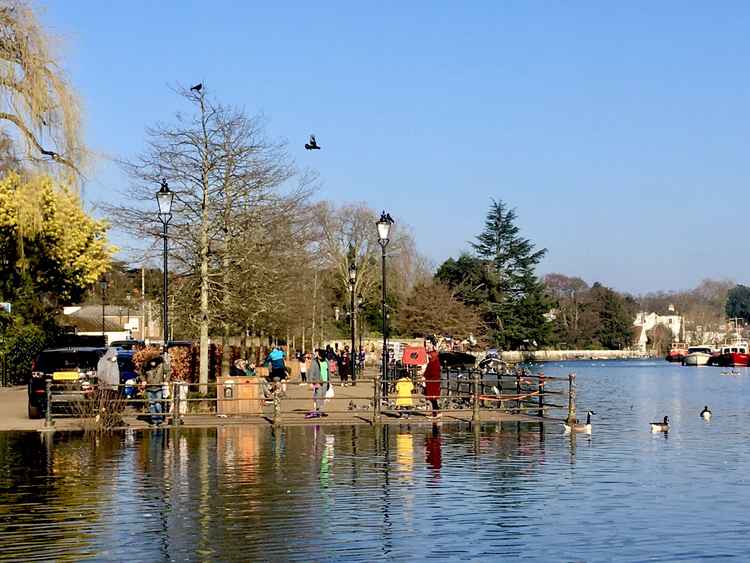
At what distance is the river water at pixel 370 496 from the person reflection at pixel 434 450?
0.06 meters

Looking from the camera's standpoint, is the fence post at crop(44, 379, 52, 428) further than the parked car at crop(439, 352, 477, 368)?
No

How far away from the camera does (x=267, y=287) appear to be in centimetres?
3953

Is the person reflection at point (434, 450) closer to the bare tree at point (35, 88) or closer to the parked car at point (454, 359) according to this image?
the bare tree at point (35, 88)

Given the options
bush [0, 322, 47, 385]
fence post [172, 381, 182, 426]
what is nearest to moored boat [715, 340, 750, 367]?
bush [0, 322, 47, 385]

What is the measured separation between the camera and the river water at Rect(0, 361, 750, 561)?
12.8 meters

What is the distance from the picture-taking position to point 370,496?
1673cm

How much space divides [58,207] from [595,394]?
28936mm

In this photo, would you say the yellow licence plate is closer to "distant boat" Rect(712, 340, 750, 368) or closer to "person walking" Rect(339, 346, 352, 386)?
"person walking" Rect(339, 346, 352, 386)

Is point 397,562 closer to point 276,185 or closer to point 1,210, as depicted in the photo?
point 276,185

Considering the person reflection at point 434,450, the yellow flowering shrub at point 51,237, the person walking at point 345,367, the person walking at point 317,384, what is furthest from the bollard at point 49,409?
the person walking at point 345,367

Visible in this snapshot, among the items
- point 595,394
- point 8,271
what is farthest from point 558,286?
point 8,271

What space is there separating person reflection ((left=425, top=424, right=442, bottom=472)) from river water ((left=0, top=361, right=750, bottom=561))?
6 cm

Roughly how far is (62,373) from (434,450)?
11.5 meters

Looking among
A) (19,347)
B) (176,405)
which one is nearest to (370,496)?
(176,405)
